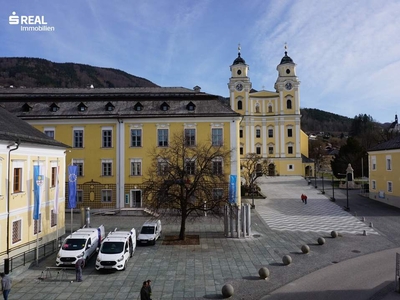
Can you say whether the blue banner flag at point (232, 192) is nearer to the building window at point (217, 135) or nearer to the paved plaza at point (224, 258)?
the paved plaza at point (224, 258)

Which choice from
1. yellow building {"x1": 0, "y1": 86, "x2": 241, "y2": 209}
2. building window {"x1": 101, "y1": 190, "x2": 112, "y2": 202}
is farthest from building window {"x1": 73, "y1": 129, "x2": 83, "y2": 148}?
building window {"x1": 101, "y1": 190, "x2": 112, "y2": 202}

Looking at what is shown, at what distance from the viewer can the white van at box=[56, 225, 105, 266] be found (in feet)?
54.9

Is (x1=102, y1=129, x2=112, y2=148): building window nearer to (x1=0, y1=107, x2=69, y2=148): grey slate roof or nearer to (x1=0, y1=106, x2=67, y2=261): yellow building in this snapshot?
(x1=0, y1=106, x2=67, y2=261): yellow building

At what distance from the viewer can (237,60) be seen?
247ft

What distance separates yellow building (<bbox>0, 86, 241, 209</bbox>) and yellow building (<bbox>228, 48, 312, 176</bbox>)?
125 feet

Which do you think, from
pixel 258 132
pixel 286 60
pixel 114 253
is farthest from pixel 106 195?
pixel 286 60

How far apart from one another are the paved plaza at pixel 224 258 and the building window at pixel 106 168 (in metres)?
5.10

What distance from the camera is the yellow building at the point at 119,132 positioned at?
3434 cm

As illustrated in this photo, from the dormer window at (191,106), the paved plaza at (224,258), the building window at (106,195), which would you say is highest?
the dormer window at (191,106)

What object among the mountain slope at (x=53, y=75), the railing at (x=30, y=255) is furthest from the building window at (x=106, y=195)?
the mountain slope at (x=53, y=75)

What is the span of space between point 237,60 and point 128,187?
2020 inches

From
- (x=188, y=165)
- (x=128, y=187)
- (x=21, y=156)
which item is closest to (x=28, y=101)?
(x=128, y=187)

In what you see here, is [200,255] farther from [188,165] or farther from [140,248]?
[188,165]

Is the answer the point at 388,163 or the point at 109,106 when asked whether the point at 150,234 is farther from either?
the point at 388,163
